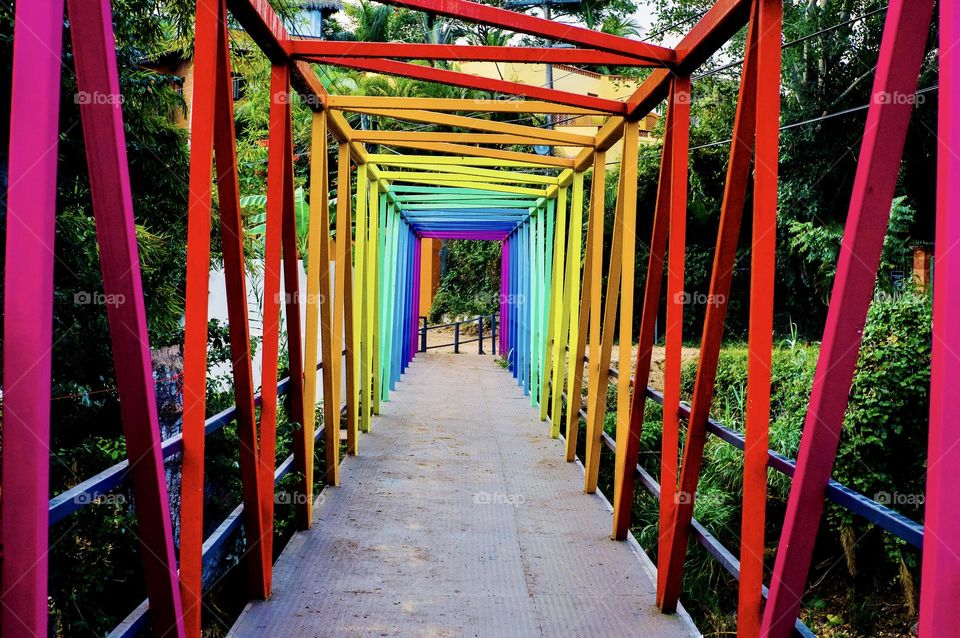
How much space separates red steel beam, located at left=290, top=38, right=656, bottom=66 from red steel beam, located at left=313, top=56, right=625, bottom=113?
20cm

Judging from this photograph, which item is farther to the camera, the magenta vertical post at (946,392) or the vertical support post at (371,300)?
the vertical support post at (371,300)

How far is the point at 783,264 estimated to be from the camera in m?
15.1

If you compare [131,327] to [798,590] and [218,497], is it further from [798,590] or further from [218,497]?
[218,497]

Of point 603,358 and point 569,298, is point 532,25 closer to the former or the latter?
point 603,358

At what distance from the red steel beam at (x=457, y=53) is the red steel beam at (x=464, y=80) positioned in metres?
0.20

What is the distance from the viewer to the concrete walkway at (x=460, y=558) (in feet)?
10.8

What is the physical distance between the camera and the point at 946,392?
147 centimetres

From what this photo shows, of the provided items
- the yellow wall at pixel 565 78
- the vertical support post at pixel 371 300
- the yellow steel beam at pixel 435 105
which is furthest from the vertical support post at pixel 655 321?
the yellow wall at pixel 565 78

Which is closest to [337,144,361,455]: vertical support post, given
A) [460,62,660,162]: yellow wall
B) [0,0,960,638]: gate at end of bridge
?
[0,0,960,638]: gate at end of bridge

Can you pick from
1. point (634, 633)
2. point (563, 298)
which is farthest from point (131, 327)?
point (563, 298)

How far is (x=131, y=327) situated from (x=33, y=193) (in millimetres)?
492

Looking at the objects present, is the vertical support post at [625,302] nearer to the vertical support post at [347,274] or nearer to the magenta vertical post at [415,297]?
the vertical support post at [347,274]

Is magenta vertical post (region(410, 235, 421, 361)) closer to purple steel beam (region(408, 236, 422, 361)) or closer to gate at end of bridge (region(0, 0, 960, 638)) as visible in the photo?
purple steel beam (region(408, 236, 422, 361))

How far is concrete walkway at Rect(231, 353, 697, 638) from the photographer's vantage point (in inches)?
130
